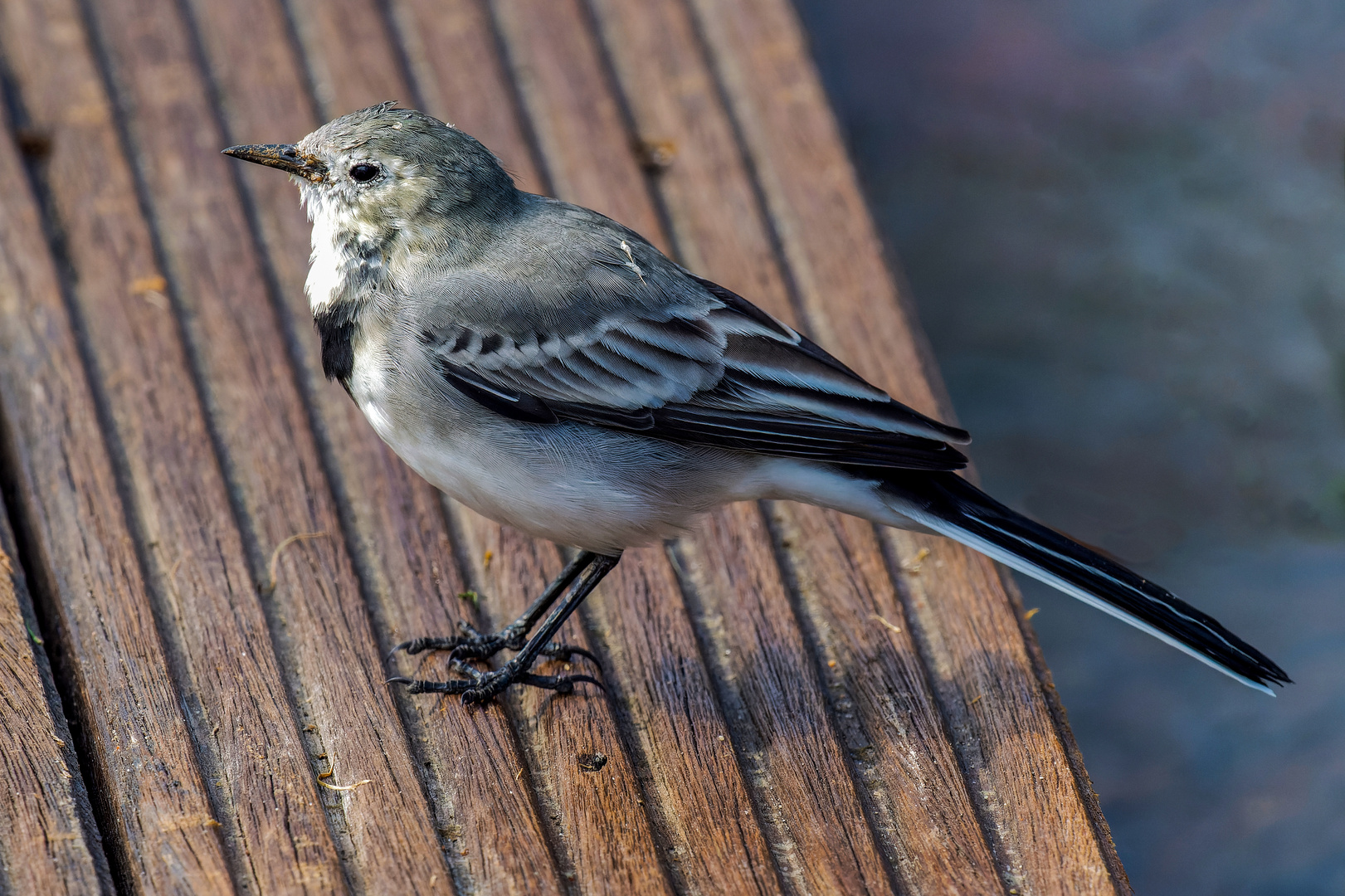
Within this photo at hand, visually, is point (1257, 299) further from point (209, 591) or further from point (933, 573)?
point (209, 591)

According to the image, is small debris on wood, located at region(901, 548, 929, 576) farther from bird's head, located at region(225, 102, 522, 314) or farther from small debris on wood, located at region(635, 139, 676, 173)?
small debris on wood, located at region(635, 139, 676, 173)

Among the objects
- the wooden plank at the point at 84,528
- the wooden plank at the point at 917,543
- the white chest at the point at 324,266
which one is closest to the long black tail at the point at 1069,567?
the wooden plank at the point at 917,543

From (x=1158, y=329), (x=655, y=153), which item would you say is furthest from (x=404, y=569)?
(x=1158, y=329)

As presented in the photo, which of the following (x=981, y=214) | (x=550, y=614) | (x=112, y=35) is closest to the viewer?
(x=550, y=614)

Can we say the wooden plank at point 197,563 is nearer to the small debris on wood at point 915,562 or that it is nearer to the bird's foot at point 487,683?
the bird's foot at point 487,683

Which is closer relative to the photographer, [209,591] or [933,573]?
[209,591]

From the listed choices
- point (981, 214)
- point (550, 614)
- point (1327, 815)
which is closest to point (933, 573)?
point (550, 614)
